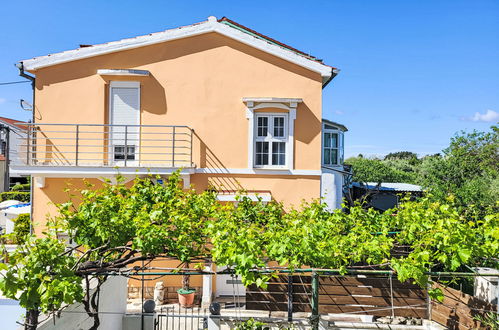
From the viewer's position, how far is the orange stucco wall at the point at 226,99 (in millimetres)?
11367

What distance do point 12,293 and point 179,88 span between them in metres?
8.12

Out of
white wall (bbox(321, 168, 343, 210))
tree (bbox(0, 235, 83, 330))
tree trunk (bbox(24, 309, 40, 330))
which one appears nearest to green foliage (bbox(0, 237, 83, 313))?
tree (bbox(0, 235, 83, 330))

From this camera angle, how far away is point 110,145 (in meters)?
11.3

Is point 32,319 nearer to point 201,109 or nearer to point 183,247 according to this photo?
point 183,247

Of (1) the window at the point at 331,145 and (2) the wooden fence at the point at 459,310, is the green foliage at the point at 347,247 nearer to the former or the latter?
(2) the wooden fence at the point at 459,310

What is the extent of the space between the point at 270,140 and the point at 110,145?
522cm

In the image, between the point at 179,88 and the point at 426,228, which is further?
the point at 179,88

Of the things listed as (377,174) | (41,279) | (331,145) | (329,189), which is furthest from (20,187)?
(377,174)

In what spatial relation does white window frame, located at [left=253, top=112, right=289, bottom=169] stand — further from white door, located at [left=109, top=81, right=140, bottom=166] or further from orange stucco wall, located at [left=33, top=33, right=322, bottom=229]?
white door, located at [left=109, top=81, right=140, bottom=166]

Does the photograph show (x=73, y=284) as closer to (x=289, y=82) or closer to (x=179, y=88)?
(x=179, y=88)

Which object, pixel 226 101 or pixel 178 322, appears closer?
pixel 178 322

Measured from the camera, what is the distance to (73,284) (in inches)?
182

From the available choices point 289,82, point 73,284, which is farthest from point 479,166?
point 73,284

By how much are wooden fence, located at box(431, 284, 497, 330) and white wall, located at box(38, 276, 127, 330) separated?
7.02 metres
